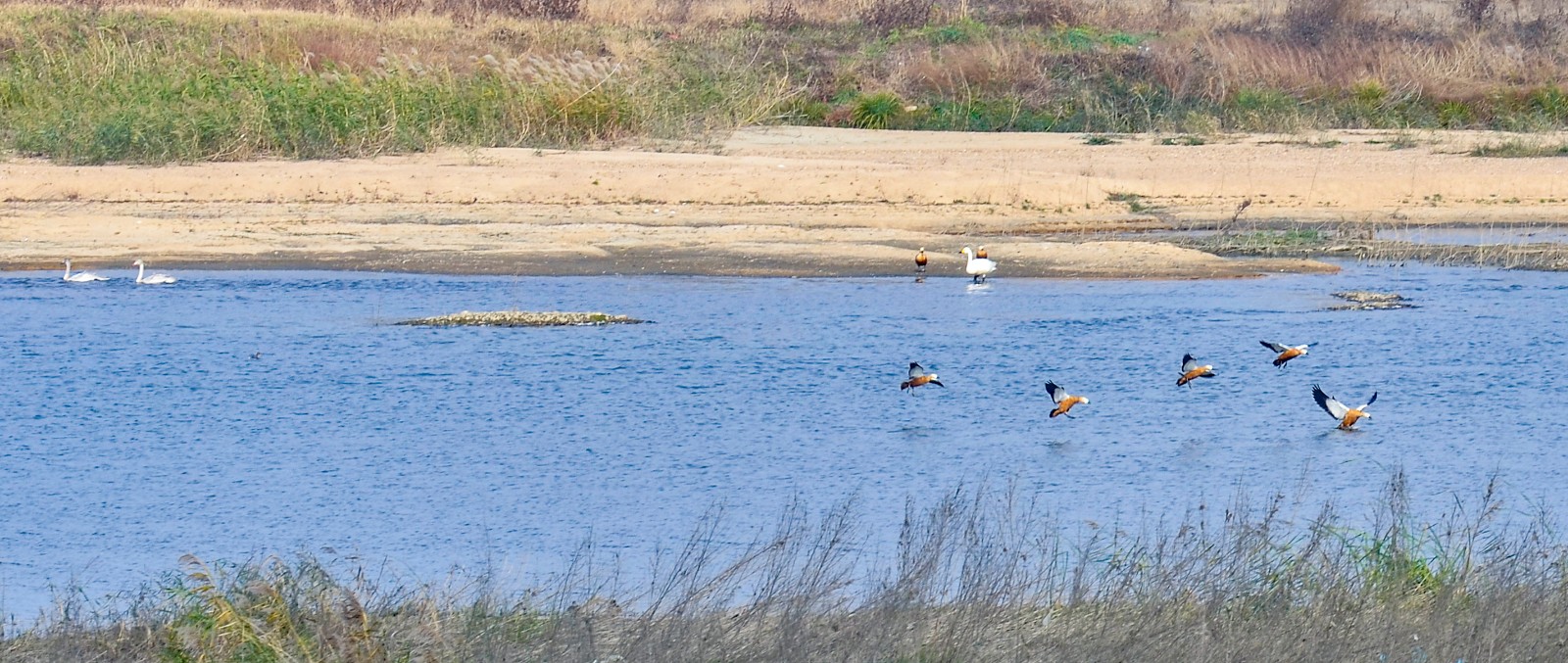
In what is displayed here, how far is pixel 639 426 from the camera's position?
9.81 m

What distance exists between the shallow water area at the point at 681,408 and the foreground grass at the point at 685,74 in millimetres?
5643

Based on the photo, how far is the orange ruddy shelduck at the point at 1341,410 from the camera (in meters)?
9.41

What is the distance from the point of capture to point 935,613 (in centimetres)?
555

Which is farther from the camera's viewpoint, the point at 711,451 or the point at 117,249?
the point at 117,249

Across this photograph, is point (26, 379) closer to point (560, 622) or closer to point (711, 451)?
point (711, 451)

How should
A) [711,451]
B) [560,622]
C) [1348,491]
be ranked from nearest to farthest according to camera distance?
[560,622], [1348,491], [711,451]

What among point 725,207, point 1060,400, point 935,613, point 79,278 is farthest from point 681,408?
point 725,207

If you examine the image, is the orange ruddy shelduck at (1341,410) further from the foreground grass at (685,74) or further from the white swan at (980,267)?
the foreground grass at (685,74)

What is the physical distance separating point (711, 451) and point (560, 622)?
3.80 meters

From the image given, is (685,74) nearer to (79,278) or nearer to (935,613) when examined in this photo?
(79,278)

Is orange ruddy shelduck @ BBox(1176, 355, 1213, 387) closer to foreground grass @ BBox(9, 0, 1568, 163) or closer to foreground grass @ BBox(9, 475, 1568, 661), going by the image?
foreground grass @ BBox(9, 475, 1568, 661)

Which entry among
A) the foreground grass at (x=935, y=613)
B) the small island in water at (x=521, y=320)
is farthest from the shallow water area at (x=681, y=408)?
the foreground grass at (x=935, y=613)

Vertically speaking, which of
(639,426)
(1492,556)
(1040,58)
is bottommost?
(1040,58)

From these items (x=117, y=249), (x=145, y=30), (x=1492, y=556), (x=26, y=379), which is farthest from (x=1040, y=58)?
(x=1492, y=556)
